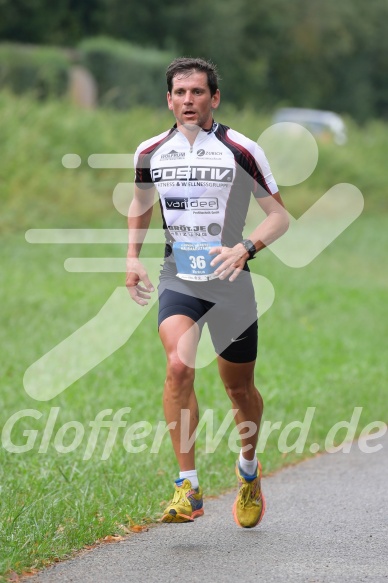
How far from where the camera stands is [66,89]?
124 ft

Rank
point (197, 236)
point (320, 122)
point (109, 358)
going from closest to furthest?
point (197, 236), point (109, 358), point (320, 122)

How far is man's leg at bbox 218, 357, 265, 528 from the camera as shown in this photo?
650 cm

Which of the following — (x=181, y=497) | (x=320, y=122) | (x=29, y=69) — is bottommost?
(x=181, y=497)

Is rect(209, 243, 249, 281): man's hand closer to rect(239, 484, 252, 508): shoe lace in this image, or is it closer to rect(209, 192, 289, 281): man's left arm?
rect(209, 192, 289, 281): man's left arm

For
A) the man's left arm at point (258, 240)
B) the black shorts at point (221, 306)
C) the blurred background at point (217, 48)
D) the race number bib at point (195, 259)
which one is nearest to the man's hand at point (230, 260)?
the man's left arm at point (258, 240)

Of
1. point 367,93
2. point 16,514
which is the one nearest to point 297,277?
point 16,514

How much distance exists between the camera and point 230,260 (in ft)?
19.9

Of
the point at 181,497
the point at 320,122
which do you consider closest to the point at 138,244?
the point at 181,497

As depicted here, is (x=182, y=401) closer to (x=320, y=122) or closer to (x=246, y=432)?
(x=246, y=432)

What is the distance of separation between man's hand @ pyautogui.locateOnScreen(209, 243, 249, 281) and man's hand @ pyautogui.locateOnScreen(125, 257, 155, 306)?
1.40 ft

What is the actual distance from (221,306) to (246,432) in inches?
29.4

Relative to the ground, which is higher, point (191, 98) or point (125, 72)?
point (125, 72)

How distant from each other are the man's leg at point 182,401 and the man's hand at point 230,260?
0.37 metres

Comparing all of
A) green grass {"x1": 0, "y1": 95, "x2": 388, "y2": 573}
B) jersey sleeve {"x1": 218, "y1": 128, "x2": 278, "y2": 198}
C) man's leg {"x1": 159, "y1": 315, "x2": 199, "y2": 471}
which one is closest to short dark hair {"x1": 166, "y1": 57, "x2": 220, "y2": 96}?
jersey sleeve {"x1": 218, "y1": 128, "x2": 278, "y2": 198}
